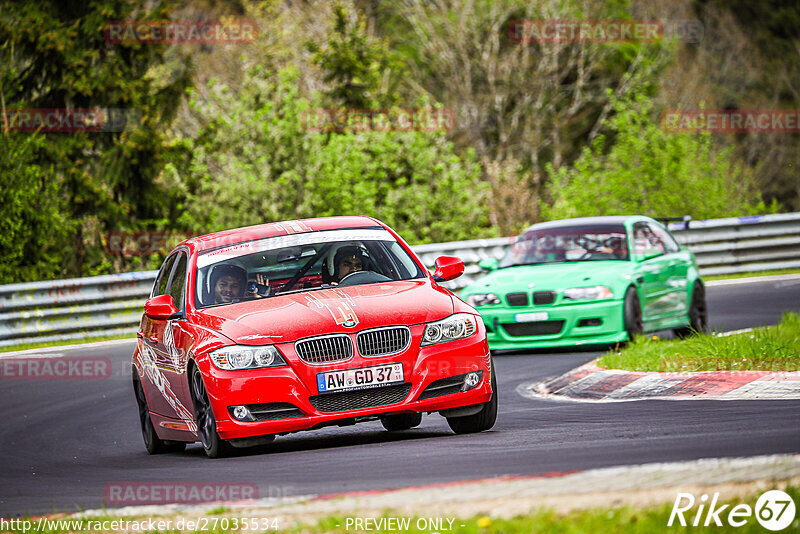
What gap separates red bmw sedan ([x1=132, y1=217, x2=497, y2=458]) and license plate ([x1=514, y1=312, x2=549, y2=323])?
4.89 meters

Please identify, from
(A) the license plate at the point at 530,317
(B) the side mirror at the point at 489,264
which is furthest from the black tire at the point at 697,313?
(B) the side mirror at the point at 489,264

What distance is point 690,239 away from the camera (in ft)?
78.3

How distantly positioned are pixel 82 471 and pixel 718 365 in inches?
202

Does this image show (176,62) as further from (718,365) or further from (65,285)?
(718,365)

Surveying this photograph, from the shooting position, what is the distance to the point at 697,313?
16250 mm

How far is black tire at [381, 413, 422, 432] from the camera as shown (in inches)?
388

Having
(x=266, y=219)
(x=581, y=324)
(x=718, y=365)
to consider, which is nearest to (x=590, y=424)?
(x=718, y=365)

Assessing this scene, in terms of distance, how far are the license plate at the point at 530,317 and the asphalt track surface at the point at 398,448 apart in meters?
1.47

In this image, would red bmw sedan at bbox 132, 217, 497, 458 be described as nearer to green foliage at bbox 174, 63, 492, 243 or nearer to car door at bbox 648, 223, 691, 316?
car door at bbox 648, 223, 691, 316

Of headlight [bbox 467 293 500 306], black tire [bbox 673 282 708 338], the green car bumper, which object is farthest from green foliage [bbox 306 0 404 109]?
the green car bumper

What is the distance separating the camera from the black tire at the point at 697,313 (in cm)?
1612
